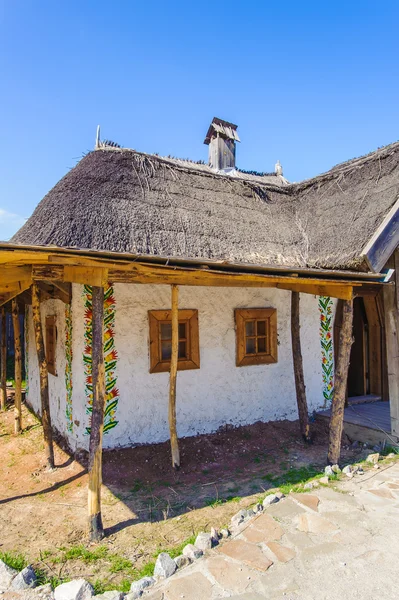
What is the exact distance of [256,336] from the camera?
6.68 metres

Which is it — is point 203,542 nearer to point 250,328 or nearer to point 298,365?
point 298,365

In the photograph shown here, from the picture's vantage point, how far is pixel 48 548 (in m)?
3.54

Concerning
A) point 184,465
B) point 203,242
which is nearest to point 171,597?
point 184,465

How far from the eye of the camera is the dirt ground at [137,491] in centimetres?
345

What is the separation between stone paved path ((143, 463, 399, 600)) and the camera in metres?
2.72

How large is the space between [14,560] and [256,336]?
4429mm

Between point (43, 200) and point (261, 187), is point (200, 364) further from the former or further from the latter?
point (261, 187)

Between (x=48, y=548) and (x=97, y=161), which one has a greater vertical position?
(x=97, y=161)

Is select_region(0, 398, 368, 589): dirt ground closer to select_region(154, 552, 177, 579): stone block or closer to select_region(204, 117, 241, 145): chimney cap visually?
select_region(154, 552, 177, 579): stone block

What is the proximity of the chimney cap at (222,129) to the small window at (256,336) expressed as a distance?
7.75m

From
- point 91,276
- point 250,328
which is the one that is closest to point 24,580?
point 91,276

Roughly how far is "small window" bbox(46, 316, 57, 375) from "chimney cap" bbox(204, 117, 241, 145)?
332 inches

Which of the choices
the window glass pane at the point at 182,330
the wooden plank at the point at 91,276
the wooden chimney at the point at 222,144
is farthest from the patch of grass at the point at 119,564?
the wooden chimney at the point at 222,144

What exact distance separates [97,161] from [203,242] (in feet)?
6.69
